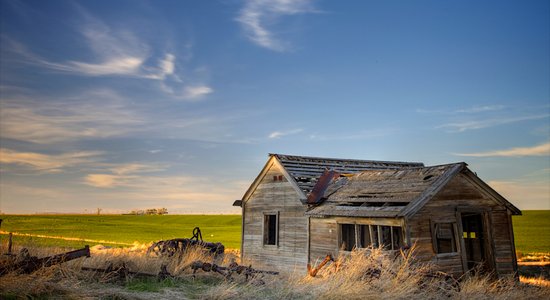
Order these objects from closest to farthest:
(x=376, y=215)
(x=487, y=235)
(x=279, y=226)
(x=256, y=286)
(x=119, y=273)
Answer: (x=256, y=286), (x=119, y=273), (x=376, y=215), (x=487, y=235), (x=279, y=226)

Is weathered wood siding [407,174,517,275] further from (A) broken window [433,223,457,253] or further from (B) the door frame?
(A) broken window [433,223,457,253]

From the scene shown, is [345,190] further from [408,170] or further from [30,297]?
[30,297]

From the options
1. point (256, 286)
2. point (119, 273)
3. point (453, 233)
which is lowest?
point (256, 286)

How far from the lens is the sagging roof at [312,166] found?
18.3 metres

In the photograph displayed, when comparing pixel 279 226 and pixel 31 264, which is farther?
pixel 279 226

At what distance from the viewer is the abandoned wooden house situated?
13.0m

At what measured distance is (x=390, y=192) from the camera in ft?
46.4

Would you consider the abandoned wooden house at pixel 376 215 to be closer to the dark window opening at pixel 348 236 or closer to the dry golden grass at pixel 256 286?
the dark window opening at pixel 348 236

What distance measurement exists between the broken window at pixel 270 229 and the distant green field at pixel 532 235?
Result: 21643 millimetres

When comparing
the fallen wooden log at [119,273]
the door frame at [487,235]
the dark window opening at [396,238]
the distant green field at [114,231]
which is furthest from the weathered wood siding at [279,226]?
the distant green field at [114,231]

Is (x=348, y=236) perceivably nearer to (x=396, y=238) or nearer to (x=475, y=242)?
(x=396, y=238)

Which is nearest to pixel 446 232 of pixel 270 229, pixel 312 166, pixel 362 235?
pixel 362 235

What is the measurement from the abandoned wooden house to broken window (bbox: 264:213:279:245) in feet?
0.15

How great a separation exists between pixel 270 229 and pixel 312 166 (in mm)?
3748
